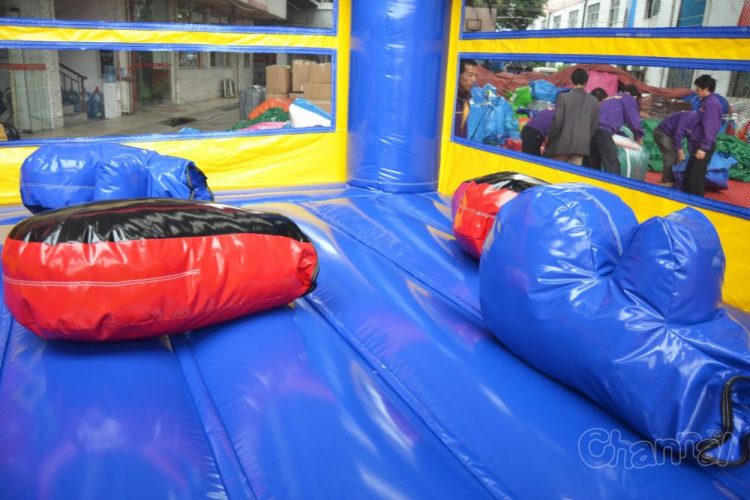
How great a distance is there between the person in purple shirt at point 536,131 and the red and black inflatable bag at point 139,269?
251 cm

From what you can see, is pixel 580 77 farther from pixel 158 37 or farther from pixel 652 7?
pixel 158 37

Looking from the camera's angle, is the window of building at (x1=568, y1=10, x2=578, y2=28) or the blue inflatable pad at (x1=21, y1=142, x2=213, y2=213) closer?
the blue inflatable pad at (x1=21, y1=142, x2=213, y2=213)

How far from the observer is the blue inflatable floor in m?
1.42

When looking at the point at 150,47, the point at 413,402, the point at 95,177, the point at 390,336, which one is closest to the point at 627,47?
the point at 390,336

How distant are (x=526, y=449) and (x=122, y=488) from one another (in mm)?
988

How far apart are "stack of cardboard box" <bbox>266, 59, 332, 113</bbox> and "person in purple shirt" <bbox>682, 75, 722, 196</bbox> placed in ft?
14.3

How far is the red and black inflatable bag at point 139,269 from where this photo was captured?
184 cm

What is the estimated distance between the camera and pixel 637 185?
3.33m

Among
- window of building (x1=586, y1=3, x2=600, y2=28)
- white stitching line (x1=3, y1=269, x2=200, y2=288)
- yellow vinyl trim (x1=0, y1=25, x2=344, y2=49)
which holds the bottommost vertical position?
white stitching line (x1=3, y1=269, x2=200, y2=288)

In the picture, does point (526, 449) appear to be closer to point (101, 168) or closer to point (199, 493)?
point (199, 493)

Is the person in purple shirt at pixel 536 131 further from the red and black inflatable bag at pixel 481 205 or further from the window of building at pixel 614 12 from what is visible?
the red and black inflatable bag at pixel 481 205

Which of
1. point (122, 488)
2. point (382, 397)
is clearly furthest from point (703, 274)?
point (122, 488)

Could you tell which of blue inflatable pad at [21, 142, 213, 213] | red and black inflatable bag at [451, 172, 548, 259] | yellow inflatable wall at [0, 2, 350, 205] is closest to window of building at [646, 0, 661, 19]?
red and black inflatable bag at [451, 172, 548, 259]

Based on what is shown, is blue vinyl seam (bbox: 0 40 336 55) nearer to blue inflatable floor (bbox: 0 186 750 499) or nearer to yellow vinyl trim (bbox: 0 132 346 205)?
yellow vinyl trim (bbox: 0 132 346 205)
